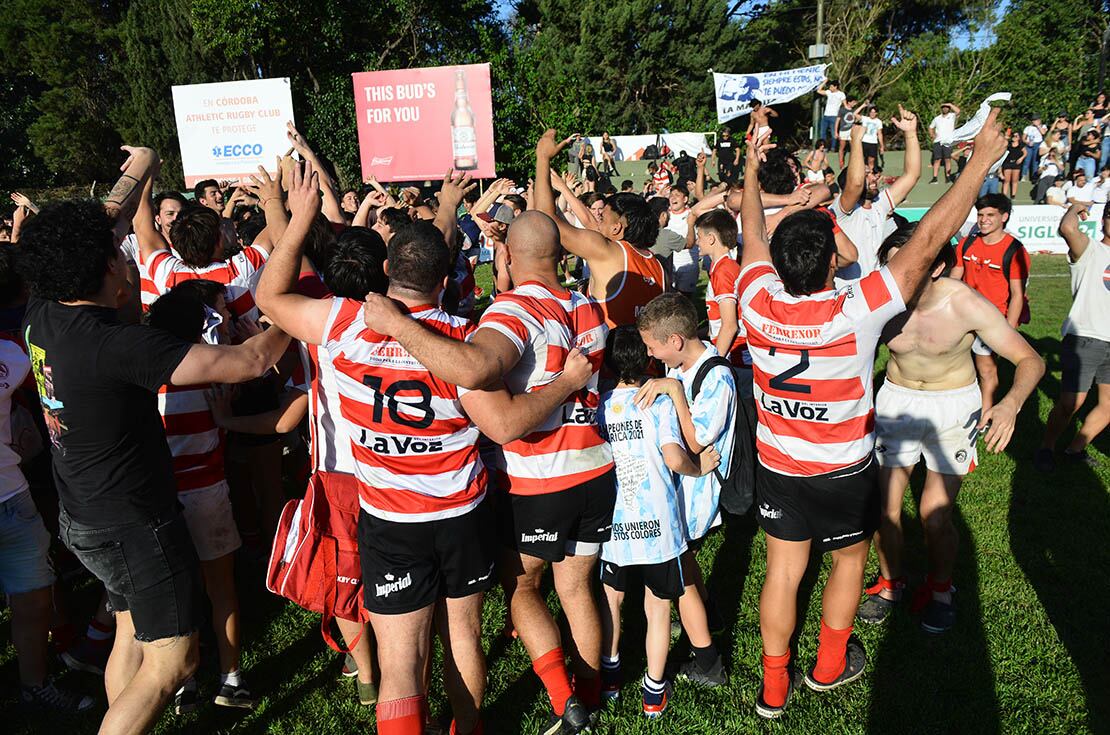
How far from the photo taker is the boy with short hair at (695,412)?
3.55m

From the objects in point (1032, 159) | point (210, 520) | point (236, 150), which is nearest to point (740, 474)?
point (210, 520)

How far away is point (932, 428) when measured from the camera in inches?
167

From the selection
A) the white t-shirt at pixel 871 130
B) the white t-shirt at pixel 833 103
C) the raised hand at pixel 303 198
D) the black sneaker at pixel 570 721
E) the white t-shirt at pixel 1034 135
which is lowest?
the black sneaker at pixel 570 721

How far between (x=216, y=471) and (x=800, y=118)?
1639 inches

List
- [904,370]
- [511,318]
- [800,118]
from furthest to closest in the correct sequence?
1. [800,118]
2. [904,370]
3. [511,318]

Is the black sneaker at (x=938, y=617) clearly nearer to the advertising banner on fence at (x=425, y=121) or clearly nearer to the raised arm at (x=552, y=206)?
the raised arm at (x=552, y=206)

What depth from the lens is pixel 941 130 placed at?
72.5ft

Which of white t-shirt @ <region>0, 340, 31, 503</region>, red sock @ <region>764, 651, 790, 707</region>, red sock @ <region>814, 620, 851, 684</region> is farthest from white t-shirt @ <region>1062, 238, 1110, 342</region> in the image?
white t-shirt @ <region>0, 340, 31, 503</region>

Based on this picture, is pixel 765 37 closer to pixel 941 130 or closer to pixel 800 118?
pixel 800 118

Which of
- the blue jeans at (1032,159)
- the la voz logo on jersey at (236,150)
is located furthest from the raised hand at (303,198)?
the blue jeans at (1032,159)

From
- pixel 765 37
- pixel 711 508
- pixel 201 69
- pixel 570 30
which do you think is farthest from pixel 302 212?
pixel 765 37

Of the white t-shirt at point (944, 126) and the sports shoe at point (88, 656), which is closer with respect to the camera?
the sports shoe at point (88, 656)

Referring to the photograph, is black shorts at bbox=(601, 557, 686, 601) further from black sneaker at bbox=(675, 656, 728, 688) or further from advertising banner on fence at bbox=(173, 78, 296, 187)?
advertising banner on fence at bbox=(173, 78, 296, 187)

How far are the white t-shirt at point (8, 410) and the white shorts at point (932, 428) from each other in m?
4.76
